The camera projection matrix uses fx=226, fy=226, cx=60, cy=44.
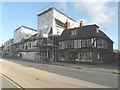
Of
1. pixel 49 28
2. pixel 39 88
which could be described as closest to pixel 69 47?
pixel 49 28

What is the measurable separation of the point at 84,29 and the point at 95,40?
4785mm

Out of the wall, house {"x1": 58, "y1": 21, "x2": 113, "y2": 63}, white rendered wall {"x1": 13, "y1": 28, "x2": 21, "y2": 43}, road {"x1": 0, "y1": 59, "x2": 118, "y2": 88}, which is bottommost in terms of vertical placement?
road {"x1": 0, "y1": 59, "x2": 118, "y2": 88}

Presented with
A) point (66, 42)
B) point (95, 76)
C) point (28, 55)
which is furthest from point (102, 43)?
point (28, 55)

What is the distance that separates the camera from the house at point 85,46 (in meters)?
41.6

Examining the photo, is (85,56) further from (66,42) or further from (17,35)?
(17,35)

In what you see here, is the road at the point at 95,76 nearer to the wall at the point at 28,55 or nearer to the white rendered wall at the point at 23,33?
the wall at the point at 28,55

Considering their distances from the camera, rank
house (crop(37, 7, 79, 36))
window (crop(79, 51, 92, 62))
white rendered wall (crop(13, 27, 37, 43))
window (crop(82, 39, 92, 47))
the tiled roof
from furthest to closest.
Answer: white rendered wall (crop(13, 27, 37, 43)) → house (crop(37, 7, 79, 36)) → the tiled roof → window (crop(82, 39, 92, 47)) → window (crop(79, 51, 92, 62))

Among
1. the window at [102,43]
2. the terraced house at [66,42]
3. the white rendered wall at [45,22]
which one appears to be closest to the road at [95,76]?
the terraced house at [66,42]

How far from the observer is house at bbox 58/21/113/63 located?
41.6 metres

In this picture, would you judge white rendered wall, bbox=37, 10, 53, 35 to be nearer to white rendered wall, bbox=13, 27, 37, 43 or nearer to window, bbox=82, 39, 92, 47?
window, bbox=82, 39, 92, 47

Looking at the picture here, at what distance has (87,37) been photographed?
4272cm

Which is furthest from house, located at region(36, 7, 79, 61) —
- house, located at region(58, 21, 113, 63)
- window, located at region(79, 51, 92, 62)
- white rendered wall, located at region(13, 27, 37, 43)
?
white rendered wall, located at region(13, 27, 37, 43)

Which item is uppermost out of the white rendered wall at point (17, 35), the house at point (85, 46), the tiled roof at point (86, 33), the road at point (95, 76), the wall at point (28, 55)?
the white rendered wall at point (17, 35)

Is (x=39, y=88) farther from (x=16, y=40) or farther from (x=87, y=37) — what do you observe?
(x=16, y=40)
